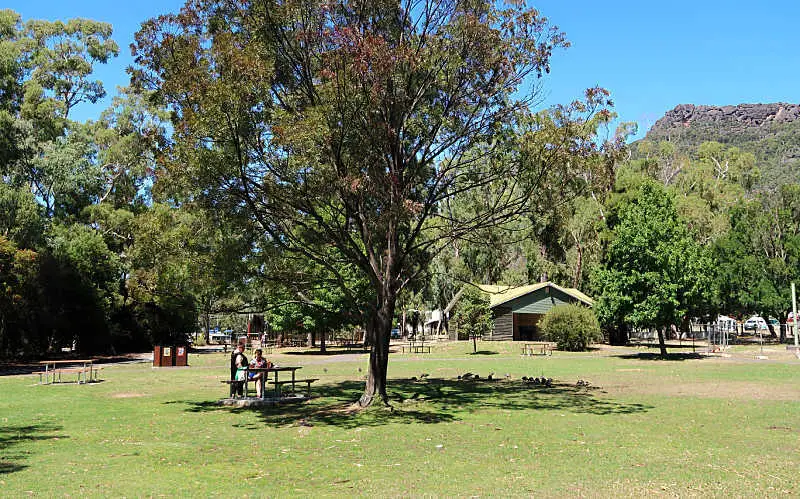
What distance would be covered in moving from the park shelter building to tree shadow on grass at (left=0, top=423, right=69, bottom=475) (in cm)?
4655

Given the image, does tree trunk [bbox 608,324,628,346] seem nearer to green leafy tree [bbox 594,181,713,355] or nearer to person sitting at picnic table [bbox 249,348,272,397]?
green leafy tree [bbox 594,181,713,355]

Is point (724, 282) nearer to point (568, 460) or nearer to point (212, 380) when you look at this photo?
point (212, 380)

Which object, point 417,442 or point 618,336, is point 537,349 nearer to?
point 618,336

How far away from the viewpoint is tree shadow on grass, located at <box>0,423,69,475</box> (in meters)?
9.09

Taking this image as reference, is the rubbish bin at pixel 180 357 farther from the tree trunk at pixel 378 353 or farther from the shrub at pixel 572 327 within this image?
the shrub at pixel 572 327

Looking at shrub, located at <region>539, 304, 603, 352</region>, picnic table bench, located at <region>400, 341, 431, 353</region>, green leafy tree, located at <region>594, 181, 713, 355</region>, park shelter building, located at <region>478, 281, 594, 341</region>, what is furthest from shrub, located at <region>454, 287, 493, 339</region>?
green leafy tree, located at <region>594, 181, 713, 355</region>

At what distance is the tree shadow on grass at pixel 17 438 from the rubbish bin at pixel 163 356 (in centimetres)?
A: 2093

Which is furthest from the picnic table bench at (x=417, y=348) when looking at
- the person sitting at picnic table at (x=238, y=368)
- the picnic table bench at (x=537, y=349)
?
the person sitting at picnic table at (x=238, y=368)

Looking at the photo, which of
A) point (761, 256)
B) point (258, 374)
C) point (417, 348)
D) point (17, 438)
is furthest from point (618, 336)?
point (17, 438)

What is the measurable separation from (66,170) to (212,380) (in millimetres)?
24129

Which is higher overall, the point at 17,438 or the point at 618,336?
the point at 618,336

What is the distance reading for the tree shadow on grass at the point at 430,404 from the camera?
46.0 ft

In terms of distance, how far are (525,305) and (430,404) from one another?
43157 millimetres

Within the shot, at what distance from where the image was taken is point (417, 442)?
1103 cm
